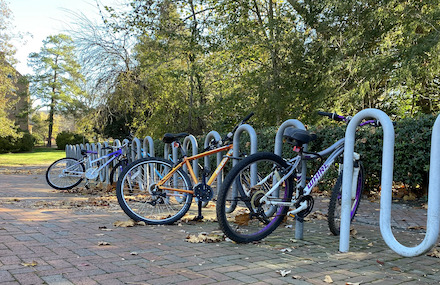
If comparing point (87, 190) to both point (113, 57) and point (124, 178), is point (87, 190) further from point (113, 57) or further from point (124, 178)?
point (113, 57)

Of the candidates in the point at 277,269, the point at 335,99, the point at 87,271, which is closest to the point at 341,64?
the point at 335,99

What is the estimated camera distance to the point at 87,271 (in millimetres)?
2770

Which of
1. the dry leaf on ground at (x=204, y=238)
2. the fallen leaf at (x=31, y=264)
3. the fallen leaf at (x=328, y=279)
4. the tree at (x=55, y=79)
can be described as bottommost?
the fallen leaf at (x=31, y=264)

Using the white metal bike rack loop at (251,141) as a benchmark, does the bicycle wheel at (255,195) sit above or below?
below

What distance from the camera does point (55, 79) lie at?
53312 millimetres

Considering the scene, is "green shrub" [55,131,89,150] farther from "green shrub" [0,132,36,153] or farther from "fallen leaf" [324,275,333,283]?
"fallen leaf" [324,275,333,283]

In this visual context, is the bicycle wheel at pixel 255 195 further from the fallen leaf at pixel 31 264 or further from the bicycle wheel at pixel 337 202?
the fallen leaf at pixel 31 264

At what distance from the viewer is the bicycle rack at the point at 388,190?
2.54 meters

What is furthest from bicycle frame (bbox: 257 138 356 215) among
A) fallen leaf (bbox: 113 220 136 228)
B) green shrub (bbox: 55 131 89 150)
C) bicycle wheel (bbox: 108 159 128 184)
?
green shrub (bbox: 55 131 89 150)

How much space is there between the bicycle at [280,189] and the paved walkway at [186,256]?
215mm

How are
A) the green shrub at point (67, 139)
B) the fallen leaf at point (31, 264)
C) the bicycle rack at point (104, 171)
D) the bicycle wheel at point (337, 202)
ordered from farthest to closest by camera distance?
the green shrub at point (67, 139) → the bicycle rack at point (104, 171) → the bicycle wheel at point (337, 202) → the fallen leaf at point (31, 264)

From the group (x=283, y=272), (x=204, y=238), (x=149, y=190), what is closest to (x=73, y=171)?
(x=149, y=190)

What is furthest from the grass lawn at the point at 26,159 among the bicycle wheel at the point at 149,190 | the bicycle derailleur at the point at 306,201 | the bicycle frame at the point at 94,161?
the bicycle derailleur at the point at 306,201

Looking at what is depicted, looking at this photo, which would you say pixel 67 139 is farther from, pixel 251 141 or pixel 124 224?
pixel 251 141
